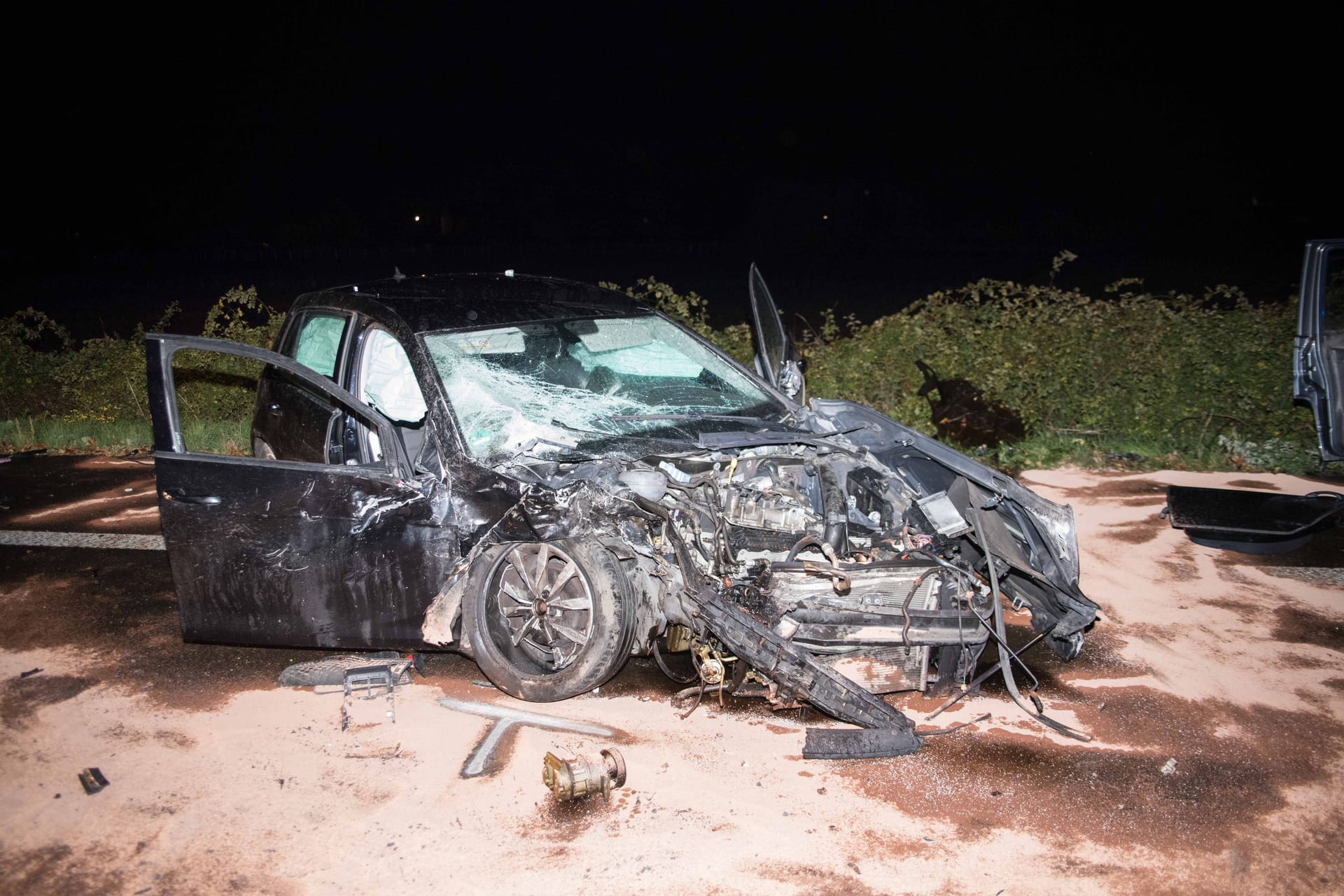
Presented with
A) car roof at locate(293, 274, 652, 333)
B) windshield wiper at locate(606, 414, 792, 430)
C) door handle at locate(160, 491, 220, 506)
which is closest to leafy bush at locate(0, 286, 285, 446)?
car roof at locate(293, 274, 652, 333)

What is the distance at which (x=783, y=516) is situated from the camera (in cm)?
380

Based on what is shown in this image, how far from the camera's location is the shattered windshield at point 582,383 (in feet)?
13.5

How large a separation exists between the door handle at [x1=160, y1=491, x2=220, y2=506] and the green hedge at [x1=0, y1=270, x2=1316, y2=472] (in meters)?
4.71

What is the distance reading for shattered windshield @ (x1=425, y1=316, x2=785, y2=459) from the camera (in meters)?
4.12

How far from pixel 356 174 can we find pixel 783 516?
5423 cm

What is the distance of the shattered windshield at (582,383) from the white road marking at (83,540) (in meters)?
3.23

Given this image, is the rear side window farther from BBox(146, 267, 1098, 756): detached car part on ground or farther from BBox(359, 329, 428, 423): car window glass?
BBox(146, 267, 1098, 756): detached car part on ground

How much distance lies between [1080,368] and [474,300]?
597 cm

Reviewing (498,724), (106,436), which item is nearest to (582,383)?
(498,724)

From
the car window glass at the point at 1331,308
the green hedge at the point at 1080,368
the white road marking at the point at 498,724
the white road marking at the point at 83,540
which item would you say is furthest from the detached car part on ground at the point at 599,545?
the green hedge at the point at 1080,368

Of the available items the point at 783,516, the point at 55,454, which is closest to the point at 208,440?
the point at 55,454

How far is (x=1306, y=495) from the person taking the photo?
20.7 feet

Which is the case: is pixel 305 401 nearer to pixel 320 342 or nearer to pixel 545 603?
pixel 320 342

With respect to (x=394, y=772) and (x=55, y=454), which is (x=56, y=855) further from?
(x=55, y=454)
